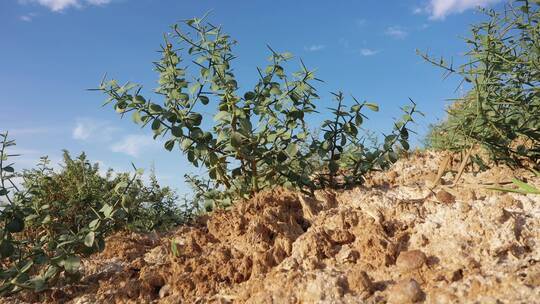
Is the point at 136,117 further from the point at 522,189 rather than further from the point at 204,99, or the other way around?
the point at 522,189

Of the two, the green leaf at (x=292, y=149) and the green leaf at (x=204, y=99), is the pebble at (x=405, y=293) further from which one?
the green leaf at (x=204, y=99)

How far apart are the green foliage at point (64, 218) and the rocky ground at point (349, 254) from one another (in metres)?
0.16

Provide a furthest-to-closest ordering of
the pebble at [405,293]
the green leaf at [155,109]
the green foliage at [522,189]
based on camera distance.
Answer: the green leaf at [155,109] → the green foliage at [522,189] → the pebble at [405,293]

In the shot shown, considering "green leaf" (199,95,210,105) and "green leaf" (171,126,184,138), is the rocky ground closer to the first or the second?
"green leaf" (171,126,184,138)

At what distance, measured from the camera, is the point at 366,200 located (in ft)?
8.09

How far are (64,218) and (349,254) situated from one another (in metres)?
2.66

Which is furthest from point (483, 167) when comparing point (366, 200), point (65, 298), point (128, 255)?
point (65, 298)

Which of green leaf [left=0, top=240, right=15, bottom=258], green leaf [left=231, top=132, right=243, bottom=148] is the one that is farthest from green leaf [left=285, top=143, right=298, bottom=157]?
green leaf [left=0, top=240, right=15, bottom=258]

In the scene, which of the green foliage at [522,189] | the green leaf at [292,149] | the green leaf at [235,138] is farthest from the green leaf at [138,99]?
the green foliage at [522,189]

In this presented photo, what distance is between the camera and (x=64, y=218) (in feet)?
13.2

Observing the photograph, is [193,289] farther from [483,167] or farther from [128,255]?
[483,167]

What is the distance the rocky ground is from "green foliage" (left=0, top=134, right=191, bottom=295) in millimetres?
156

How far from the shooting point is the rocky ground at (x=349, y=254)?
6.22ft

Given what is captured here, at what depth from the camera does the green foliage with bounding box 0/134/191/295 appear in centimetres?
268
